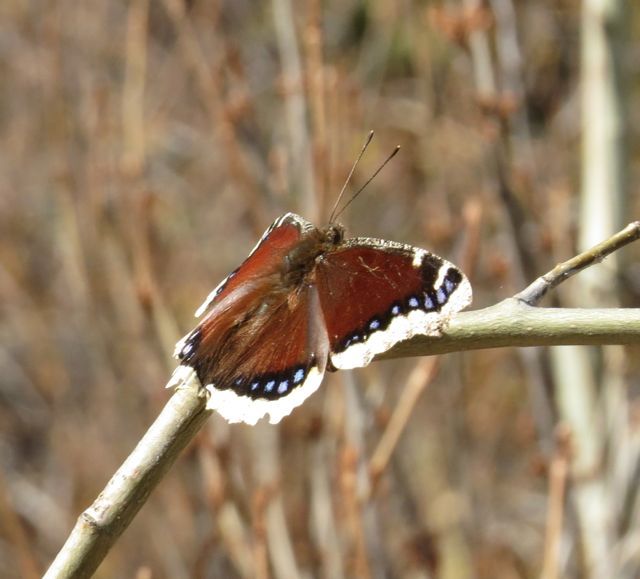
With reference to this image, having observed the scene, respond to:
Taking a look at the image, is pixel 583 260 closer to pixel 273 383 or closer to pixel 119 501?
pixel 273 383

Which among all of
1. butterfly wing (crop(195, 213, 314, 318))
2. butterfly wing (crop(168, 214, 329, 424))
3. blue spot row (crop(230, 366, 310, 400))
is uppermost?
butterfly wing (crop(195, 213, 314, 318))

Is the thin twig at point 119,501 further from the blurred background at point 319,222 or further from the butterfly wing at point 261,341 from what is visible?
the blurred background at point 319,222

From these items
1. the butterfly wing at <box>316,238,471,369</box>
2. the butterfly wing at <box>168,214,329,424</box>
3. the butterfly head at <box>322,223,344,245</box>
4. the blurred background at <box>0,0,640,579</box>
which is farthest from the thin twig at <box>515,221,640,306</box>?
the blurred background at <box>0,0,640,579</box>

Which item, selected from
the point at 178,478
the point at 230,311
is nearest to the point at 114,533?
the point at 230,311

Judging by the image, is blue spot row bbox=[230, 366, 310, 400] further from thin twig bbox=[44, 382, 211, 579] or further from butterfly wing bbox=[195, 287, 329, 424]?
thin twig bbox=[44, 382, 211, 579]

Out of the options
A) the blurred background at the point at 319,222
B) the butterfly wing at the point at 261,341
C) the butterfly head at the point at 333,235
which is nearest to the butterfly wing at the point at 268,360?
the butterfly wing at the point at 261,341
